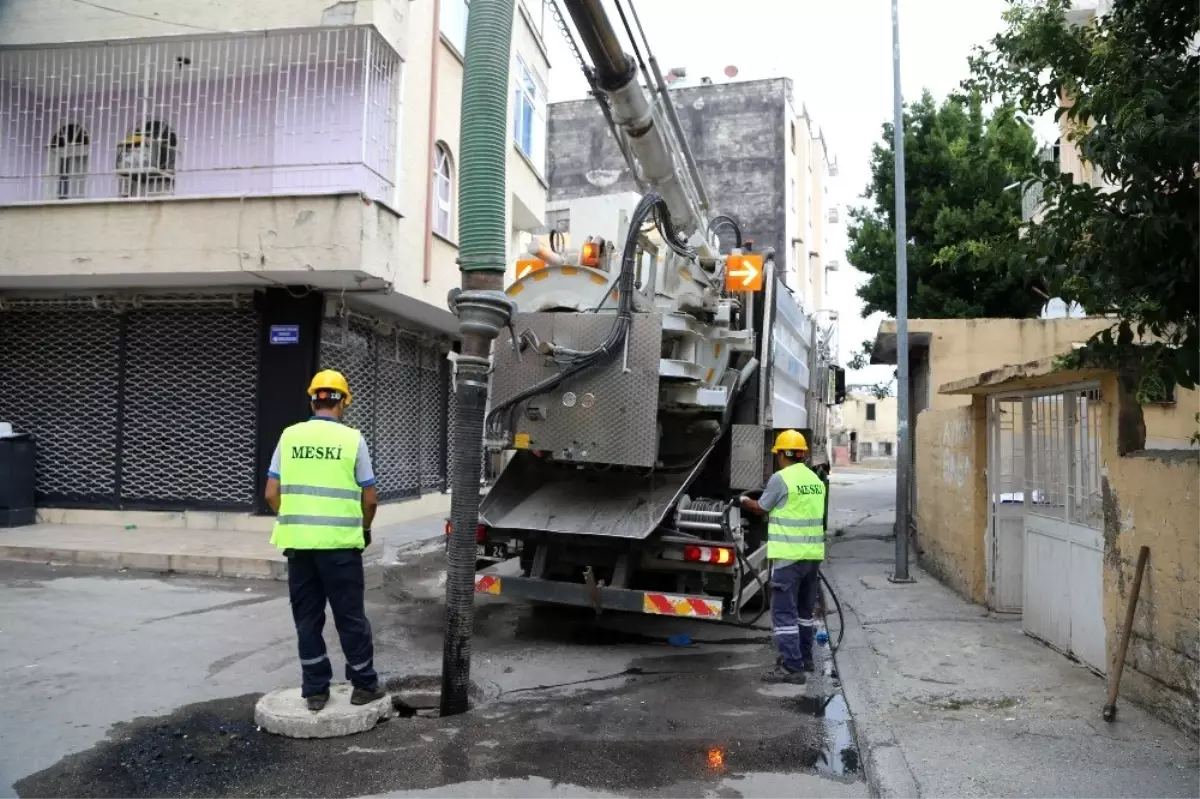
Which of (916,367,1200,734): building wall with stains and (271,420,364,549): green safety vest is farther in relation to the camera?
(271,420,364,549): green safety vest

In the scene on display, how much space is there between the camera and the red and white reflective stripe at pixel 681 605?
6094 millimetres

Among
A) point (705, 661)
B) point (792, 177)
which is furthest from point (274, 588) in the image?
point (792, 177)

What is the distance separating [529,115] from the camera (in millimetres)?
16453

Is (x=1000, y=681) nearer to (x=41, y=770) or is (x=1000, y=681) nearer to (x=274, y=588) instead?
(x=41, y=770)

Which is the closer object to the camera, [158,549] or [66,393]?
[158,549]

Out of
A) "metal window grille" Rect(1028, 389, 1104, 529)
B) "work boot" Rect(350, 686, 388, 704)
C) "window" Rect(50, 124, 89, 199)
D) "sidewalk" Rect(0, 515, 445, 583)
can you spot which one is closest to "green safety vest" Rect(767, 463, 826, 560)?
"metal window grille" Rect(1028, 389, 1104, 529)

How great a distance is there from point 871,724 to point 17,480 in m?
10.5

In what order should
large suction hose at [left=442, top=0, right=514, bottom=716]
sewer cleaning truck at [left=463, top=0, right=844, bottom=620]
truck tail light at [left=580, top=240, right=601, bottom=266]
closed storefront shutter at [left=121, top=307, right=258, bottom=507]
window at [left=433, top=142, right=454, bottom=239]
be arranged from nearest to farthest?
large suction hose at [left=442, top=0, right=514, bottom=716] → sewer cleaning truck at [left=463, top=0, right=844, bottom=620] → truck tail light at [left=580, top=240, right=601, bottom=266] → closed storefront shutter at [left=121, top=307, right=258, bottom=507] → window at [left=433, top=142, right=454, bottom=239]

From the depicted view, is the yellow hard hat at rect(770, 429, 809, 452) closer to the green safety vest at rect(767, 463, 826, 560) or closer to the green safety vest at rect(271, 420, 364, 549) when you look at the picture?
the green safety vest at rect(767, 463, 826, 560)

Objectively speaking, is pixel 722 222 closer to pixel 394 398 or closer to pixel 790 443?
pixel 790 443

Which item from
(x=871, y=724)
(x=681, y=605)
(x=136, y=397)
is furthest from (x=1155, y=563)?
(x=136, y=397)

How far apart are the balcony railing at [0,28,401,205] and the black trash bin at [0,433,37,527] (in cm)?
288

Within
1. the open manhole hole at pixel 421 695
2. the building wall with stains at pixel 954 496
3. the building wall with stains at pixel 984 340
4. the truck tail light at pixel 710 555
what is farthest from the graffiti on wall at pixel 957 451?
the open manhole hole at pixel 421 695

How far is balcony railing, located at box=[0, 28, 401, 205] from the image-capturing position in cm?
1088
